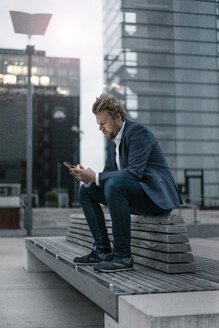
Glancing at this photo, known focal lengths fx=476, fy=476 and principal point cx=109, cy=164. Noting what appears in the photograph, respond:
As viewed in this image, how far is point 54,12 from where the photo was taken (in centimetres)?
1233

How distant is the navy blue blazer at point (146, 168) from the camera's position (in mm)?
2727

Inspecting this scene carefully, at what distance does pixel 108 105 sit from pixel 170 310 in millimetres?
1482

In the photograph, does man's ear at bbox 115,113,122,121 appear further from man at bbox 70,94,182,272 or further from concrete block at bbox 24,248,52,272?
concrete block at bbox 24,248,52,272

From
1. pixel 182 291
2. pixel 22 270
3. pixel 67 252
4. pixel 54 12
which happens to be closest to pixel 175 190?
pixel 182 291

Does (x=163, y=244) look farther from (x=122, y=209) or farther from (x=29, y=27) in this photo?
(x=29, y=27)

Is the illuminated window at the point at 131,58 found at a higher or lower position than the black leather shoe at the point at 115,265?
higher

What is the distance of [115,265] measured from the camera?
259 centimetres

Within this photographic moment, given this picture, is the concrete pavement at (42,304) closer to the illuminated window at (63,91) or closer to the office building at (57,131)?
the office building at (57,131)

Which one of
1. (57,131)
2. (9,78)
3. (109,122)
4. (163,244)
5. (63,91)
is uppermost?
(63,91)

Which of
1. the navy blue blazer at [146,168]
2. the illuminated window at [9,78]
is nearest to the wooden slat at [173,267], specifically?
the navy blue blazer at [146,168]

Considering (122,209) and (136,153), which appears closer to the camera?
(122,209)

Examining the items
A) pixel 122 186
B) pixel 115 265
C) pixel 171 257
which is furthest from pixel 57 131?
pixel 171 257

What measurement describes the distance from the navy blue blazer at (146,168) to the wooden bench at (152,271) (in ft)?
0.51

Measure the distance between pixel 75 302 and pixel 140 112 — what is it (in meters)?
35.4
